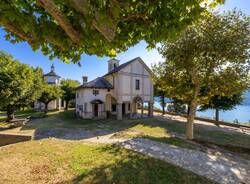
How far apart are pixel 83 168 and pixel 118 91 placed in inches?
790

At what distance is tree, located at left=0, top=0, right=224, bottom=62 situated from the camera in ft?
11.4

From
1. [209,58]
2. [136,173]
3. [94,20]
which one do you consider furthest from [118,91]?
[94,20]

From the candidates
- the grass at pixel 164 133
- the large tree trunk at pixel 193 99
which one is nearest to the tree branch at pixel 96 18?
the grass at pixel 164 133

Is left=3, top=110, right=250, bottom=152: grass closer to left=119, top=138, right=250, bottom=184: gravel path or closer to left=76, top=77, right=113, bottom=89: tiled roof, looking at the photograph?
left=119, top=138, right=250, bottom=184: gravel path

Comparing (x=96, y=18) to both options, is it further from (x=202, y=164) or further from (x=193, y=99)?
(x=193, y=99)

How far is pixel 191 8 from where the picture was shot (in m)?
4.12

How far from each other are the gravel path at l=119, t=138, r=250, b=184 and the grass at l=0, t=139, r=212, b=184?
2.29ft

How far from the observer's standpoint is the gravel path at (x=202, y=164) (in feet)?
21.7

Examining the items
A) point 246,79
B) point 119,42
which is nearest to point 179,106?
point 246,79

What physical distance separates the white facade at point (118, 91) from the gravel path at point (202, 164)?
54.4 feet

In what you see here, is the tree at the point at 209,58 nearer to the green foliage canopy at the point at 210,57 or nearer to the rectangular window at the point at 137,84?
the green foliage canopy at the point at 210,57

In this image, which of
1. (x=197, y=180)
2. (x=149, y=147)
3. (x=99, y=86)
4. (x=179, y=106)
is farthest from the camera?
(x=179, y=106)

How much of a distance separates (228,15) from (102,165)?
41.7 feet

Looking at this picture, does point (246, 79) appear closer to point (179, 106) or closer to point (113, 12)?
point (113, 12)
